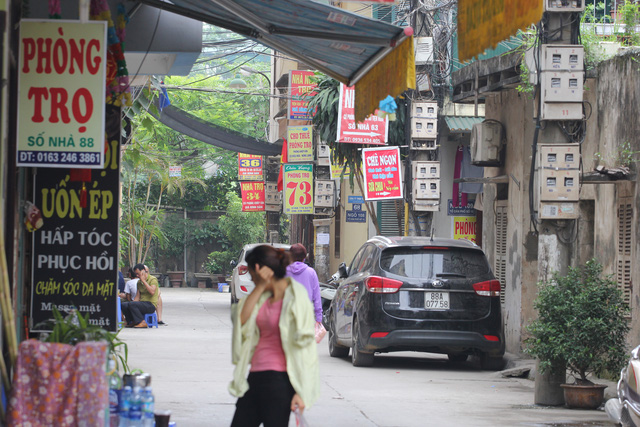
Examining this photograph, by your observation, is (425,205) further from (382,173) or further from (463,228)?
(463,228)

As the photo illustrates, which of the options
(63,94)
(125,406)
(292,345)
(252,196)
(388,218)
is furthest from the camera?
(252,196)

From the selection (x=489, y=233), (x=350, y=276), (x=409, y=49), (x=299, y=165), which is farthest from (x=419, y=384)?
(x=299, y=165)

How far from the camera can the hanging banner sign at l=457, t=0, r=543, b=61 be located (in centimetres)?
595

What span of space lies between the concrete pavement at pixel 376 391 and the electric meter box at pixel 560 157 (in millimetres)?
2751

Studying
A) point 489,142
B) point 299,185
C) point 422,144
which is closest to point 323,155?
point 299,185

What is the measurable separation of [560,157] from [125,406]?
23.8ft

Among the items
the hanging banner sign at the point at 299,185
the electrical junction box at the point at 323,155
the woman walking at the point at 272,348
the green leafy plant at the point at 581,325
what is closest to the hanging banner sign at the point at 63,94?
the woman walking at the point at 272,348

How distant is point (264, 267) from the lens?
19.3ft

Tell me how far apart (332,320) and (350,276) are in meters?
1.10

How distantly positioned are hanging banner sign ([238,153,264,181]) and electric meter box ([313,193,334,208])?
38.7ft

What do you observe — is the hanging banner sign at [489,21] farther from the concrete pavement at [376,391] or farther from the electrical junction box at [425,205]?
the electrical junction box at [425,205]

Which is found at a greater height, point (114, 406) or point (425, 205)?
point (425, 205)

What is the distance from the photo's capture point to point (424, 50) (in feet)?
63.2

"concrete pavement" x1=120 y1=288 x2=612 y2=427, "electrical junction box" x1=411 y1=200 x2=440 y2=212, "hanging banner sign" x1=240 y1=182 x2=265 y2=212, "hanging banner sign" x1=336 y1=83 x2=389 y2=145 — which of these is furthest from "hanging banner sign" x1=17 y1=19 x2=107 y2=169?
"hanging banner sign" x1=240 y1=182 x2=265 y2=212
